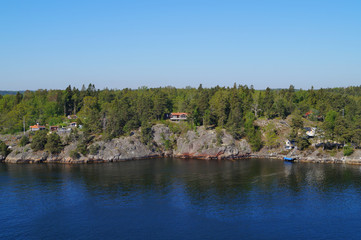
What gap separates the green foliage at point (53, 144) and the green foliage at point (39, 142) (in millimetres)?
2378

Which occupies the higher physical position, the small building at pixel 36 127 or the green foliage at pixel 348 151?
the small building at pixel 36 127

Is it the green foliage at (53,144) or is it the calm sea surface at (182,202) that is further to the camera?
the green foliage at (53,144)

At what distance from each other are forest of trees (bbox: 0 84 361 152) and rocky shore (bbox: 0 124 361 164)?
4.04 m

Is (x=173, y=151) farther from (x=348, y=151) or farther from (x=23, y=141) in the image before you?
(x=348, y=151)

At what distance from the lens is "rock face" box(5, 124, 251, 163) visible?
363ft

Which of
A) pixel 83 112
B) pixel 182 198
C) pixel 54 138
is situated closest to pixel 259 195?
pixel 182 198

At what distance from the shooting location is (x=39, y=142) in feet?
367

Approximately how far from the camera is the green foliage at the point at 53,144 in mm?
110375

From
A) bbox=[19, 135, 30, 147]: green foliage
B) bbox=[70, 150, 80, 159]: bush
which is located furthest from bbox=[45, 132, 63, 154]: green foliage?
bbox=[19, 135, 30, 147]: green foliage

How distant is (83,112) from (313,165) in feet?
345

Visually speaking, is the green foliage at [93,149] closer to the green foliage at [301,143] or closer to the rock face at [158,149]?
the rock face at [158,149]

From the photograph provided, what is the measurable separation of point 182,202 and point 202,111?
236 ft

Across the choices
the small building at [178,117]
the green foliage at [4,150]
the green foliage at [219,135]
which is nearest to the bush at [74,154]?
the green foliage at [4,150]

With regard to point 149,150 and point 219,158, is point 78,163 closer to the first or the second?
point 149,150
